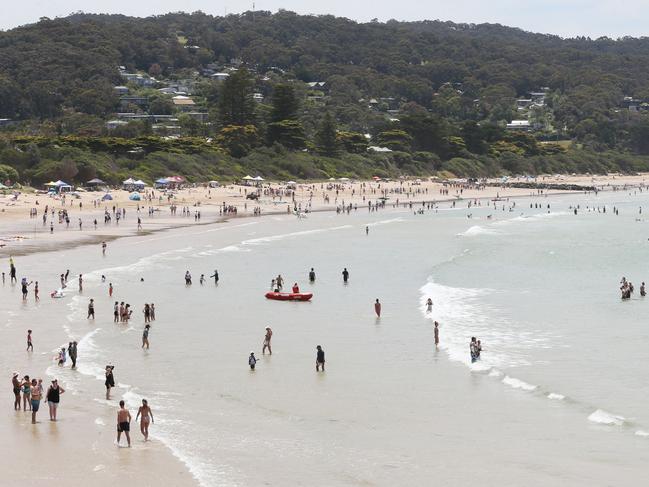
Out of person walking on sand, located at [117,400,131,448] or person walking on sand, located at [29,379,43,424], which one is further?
person walking on sand, located at [29,379,43,424]

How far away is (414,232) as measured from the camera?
64375 millimetres

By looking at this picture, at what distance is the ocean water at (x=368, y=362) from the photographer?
678 inches

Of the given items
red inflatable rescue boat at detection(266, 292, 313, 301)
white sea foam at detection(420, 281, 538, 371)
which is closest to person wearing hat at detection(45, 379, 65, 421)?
white sea foam at detection(420, 281, 538, 371)

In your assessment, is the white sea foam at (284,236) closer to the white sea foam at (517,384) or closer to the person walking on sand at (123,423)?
the white sea foam at (517,384)

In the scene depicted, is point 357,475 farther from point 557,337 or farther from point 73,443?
point 557,337

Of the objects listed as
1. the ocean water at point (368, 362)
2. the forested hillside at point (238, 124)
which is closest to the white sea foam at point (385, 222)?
the ocean water at point (368, 362)

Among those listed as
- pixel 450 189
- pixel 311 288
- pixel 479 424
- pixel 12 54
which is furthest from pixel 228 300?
pixel 12 54

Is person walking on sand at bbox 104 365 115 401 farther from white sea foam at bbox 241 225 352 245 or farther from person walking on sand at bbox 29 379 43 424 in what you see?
white sea foam at bbox 241 225 352 245

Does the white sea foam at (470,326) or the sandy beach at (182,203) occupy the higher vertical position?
the sandy beach at (182,203)

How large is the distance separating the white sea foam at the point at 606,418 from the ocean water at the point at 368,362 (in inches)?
2.9

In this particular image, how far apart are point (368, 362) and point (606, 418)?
6859mm

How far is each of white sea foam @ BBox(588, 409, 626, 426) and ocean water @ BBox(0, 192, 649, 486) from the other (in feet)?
0.24

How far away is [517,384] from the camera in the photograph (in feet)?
74.5

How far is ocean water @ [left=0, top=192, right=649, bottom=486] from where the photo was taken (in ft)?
56.5
